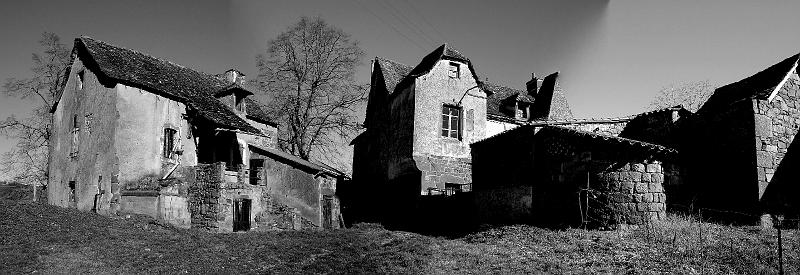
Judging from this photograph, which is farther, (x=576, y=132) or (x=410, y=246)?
(x=576, y=132)

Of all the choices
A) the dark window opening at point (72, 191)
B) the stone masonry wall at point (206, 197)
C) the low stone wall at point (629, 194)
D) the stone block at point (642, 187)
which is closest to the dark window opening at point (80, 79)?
the dark window opening at point (72, 191)

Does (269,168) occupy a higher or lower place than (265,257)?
higher

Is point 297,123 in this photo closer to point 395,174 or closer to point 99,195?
point 395,174

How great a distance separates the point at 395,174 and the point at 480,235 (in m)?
10.5

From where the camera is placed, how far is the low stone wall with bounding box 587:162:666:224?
1377 centimetres

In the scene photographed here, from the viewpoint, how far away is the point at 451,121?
24328mm

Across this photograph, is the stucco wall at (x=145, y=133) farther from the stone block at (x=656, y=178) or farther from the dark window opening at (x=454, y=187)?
the stone block at (x=656, y=178)

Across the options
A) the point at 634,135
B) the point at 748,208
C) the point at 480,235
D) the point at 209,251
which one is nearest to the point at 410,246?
the point at 480,235

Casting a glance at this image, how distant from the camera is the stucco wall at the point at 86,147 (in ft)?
65.3

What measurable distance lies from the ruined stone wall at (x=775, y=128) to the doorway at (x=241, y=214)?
17893 millimetres

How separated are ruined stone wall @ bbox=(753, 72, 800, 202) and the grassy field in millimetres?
2604

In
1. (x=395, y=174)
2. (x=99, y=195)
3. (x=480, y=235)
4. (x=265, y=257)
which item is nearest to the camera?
(x=265, y=257)

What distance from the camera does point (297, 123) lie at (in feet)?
106

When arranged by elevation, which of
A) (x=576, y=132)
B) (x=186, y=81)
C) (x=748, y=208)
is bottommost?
(x=748, y=208)
